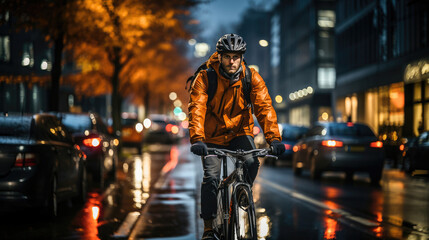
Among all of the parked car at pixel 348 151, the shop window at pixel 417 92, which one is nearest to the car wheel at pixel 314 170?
the parked car at pixel 348 151

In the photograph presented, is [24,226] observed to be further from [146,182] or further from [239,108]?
[146,182]

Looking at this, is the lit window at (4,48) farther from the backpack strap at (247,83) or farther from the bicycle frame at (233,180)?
the bicycle frame at (233,180)

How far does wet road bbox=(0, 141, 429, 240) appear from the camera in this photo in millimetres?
8703

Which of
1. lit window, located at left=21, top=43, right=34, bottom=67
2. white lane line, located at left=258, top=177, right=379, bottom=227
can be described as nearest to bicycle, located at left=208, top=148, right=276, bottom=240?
white lane line, located at left=258, top=177, right=379, bottom=227

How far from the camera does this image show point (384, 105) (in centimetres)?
4147

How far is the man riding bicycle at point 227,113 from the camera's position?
6.20 m

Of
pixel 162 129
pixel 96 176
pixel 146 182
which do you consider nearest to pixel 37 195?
pixel 96 176

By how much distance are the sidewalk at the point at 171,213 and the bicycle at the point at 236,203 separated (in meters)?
2.13

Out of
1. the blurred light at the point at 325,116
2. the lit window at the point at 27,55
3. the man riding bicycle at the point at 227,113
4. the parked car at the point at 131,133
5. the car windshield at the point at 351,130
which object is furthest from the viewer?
the blurred light at the point at 325,116

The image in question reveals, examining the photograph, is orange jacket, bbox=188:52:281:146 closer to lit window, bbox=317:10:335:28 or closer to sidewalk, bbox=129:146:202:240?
sidewalk, bbox=129:146:202:240

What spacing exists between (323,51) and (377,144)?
51.0m

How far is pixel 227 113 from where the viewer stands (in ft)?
21.3

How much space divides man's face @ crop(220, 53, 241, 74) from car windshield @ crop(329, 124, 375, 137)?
11.9 metres

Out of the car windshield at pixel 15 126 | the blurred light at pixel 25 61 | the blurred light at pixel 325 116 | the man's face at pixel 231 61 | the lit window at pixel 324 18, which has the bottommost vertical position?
the car windshield at pixel 15 126
